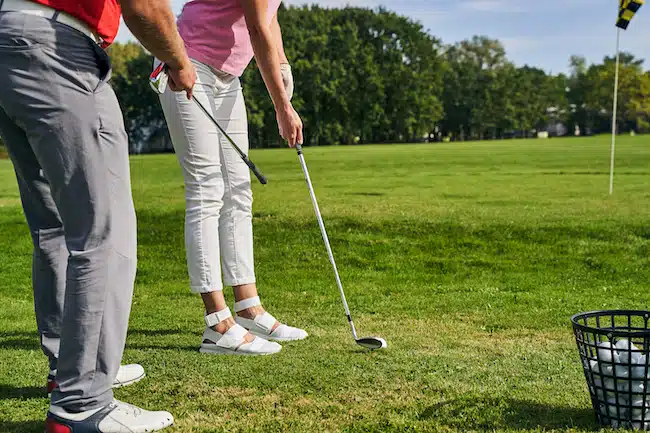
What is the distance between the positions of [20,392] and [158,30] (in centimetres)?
170

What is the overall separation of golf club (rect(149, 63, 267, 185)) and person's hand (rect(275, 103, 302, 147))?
26cm

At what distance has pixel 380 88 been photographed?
2938 inches

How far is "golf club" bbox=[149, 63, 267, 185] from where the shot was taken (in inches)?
137

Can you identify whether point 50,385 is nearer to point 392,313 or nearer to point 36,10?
point 36,10

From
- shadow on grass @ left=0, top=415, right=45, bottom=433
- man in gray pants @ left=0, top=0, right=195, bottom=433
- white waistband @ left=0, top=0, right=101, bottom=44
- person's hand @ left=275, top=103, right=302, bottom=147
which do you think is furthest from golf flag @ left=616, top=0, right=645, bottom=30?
shadow on grass @ left=0, top=415, right=45, bottom=433

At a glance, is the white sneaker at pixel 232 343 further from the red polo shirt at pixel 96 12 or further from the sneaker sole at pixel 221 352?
the red polo shirt at pixel 96 12

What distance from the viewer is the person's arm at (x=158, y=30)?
101 inches

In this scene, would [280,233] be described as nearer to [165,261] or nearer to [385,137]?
[165,261]

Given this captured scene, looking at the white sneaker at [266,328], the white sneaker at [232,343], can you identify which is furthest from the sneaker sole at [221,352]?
the white sneaker at [266,328]

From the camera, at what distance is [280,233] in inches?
358

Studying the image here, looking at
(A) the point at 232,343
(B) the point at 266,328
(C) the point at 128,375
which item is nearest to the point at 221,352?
(A) the point at 232,343

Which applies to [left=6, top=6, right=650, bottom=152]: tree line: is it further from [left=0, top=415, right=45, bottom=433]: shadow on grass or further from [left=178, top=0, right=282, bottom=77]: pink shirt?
[left=0, top=415, right=45, bottom=433]: shadow on grass

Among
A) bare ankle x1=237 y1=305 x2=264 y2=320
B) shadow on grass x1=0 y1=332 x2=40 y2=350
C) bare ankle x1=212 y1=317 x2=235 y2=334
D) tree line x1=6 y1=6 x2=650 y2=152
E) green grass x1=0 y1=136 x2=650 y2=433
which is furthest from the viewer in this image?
tree line x1=6 y1=6 x2=650 y2=152

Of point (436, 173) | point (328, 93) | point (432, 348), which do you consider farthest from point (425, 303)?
point (328, 93)
